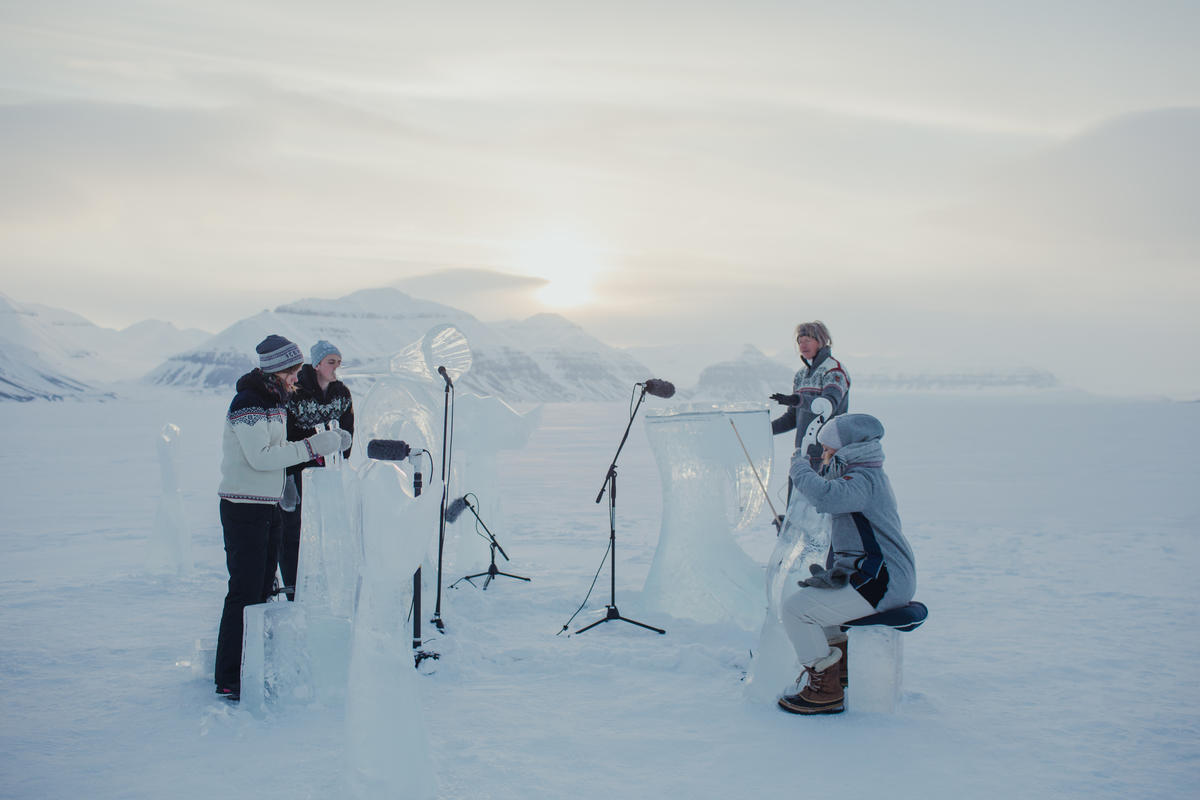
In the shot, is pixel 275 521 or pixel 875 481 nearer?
pixel 875 481

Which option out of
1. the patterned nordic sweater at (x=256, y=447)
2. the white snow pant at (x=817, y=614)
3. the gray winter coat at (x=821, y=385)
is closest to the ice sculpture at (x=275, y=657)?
the patterned nordic sweater at (x=256, y=447)

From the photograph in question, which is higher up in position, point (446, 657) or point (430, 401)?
point (430, 401)

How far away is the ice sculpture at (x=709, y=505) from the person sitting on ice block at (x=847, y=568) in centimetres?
132

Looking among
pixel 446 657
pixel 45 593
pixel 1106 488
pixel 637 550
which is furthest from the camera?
pixel 1106 488

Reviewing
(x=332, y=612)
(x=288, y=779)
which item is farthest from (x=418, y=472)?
(x=288, y=779)

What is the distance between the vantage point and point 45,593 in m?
5.52

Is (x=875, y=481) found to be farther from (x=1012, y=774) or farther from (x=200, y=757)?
(x=200, y=757)

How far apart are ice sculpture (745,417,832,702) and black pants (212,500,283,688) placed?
2251 mm

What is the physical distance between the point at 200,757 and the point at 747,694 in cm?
223

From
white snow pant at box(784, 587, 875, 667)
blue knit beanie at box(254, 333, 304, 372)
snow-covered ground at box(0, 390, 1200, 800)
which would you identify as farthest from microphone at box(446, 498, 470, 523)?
white snow pant at box(784, 587, 875, 667)

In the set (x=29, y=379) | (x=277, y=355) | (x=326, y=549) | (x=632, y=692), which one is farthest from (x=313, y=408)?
(x=29, y=379)

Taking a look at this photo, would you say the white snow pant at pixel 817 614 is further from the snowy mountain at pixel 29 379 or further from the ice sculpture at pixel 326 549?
the snowy mountain at pixel 29 379

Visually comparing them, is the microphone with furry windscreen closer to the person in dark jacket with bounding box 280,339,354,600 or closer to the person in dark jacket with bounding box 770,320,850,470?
the person in dark jacket with bounding box 280,339,354,600

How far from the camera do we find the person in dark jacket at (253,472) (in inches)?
141
